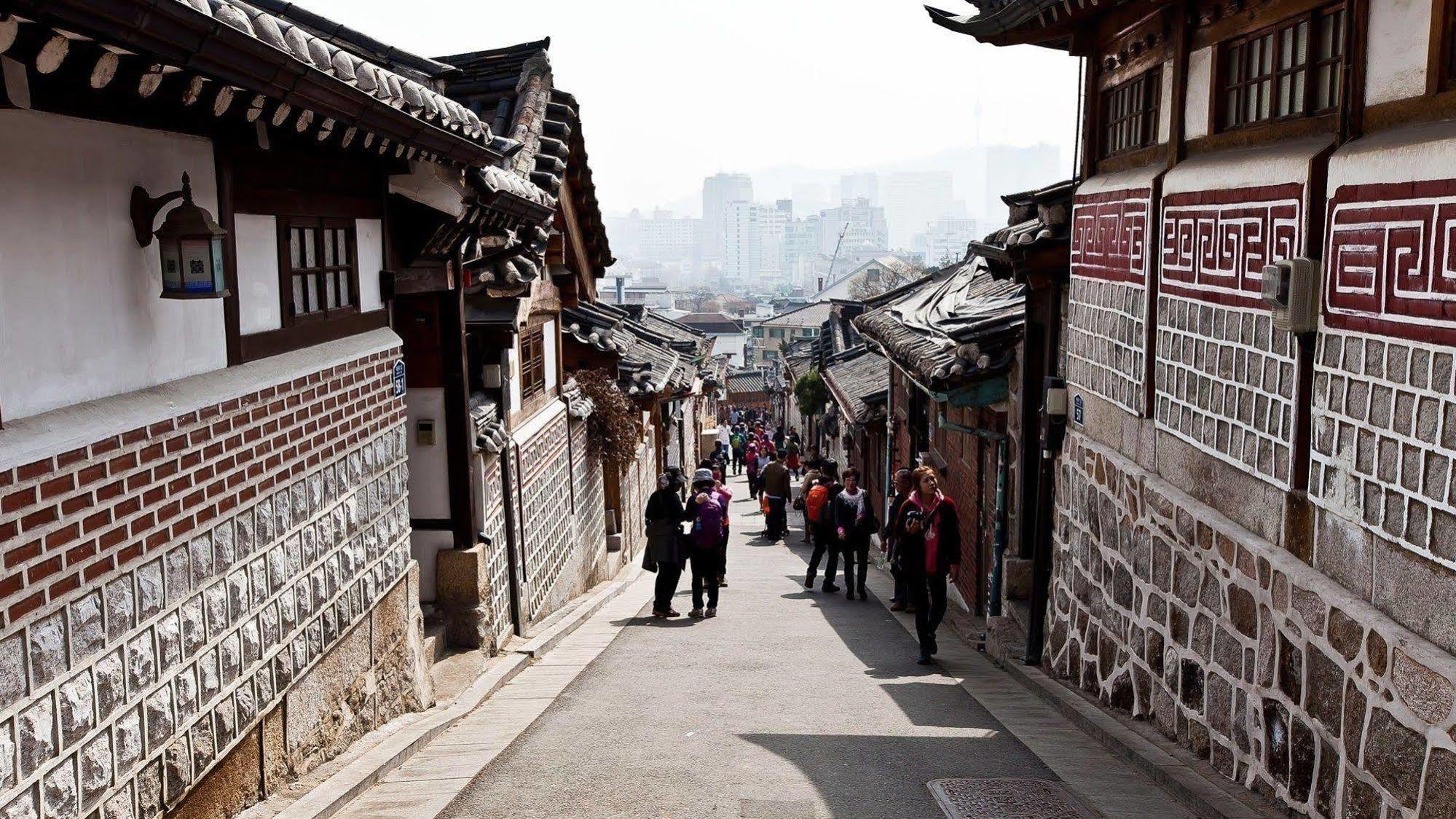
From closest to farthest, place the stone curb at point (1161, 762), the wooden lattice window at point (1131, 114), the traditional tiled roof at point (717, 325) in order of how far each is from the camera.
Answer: the stone curb at point (1161, 762)
the wooden lattice window at point (1131, 114)
the traditional tiled roof at point (717, 325)

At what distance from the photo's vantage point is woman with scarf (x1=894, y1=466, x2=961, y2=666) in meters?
12.1

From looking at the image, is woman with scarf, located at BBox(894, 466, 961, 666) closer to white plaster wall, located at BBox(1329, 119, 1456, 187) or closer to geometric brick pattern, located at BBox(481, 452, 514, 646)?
geometric brick pattern, located at BBox(481, 452, 514, 646)

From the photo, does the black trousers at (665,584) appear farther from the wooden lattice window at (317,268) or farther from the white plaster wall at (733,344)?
the white plaster wall at (733,344)

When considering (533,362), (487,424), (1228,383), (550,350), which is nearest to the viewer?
(1228,383)

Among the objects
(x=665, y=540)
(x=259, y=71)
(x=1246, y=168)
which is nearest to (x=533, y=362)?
(x=665, y=540)

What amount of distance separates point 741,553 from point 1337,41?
65.7ft

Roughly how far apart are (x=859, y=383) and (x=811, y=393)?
39.8ft

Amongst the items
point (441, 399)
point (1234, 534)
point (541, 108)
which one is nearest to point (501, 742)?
point (441, 399)

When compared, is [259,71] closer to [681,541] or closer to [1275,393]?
[1275,393]

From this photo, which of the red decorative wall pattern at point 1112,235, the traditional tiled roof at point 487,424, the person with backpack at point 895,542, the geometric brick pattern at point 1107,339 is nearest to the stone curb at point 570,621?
the traditional tiled roof at point 487,424

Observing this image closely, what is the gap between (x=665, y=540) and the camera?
15578 millimetres

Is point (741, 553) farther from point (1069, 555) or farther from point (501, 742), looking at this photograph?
point (501, 742)

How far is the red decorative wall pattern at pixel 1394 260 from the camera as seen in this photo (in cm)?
505

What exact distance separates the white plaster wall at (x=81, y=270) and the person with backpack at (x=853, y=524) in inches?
443
